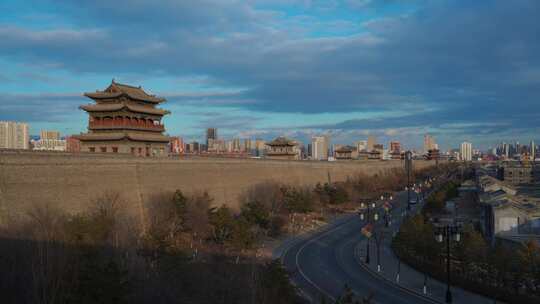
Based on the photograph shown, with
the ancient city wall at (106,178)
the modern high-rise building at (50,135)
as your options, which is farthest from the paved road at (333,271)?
the modern high-rise building at (50,135)

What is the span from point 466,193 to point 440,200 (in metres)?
17.5

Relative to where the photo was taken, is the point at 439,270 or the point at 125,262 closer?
the point at 125,262

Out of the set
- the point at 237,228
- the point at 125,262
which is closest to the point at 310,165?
the point at 237,228

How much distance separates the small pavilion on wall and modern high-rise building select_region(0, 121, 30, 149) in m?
40.4

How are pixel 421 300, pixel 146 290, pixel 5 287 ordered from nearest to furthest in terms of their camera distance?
pixel 5 287 → pixel 146 290 → pixel 421 300

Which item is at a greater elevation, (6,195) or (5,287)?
(6,195)

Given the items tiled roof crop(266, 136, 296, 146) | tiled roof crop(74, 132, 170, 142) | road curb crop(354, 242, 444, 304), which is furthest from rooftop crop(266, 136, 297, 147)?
road curb crop(354, 242, 444, 304)

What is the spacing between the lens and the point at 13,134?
73.7m

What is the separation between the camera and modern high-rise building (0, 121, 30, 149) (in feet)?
237

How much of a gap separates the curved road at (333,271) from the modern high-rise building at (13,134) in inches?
2199

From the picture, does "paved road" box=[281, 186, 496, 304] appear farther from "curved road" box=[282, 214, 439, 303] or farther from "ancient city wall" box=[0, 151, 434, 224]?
"ancient city wall" box=[0, 151, 434, 224]

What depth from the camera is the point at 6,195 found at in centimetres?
1997

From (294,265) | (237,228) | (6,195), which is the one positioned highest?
(6,195)

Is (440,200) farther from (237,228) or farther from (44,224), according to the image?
(44,224)
